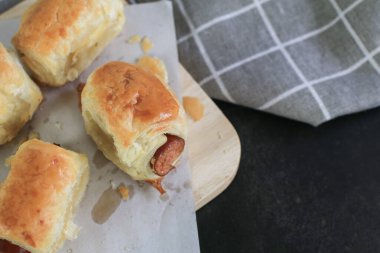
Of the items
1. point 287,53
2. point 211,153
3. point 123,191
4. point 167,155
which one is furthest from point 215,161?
point 287,53

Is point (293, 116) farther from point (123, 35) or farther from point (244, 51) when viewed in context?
point (123, 35)

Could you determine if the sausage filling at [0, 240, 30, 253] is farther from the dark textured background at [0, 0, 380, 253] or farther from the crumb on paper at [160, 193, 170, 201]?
the dark textured background at [0, 0, 380, 253]

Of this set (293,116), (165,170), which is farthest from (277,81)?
(165,170)

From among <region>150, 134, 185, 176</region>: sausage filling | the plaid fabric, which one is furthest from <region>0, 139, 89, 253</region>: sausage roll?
the plaid fabric

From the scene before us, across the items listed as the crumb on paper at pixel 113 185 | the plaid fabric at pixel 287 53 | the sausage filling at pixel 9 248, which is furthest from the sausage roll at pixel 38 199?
the plaid fabric at pixel 287 53

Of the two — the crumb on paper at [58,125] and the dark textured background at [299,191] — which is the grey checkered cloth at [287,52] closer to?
the dark textured background at [299,191]
